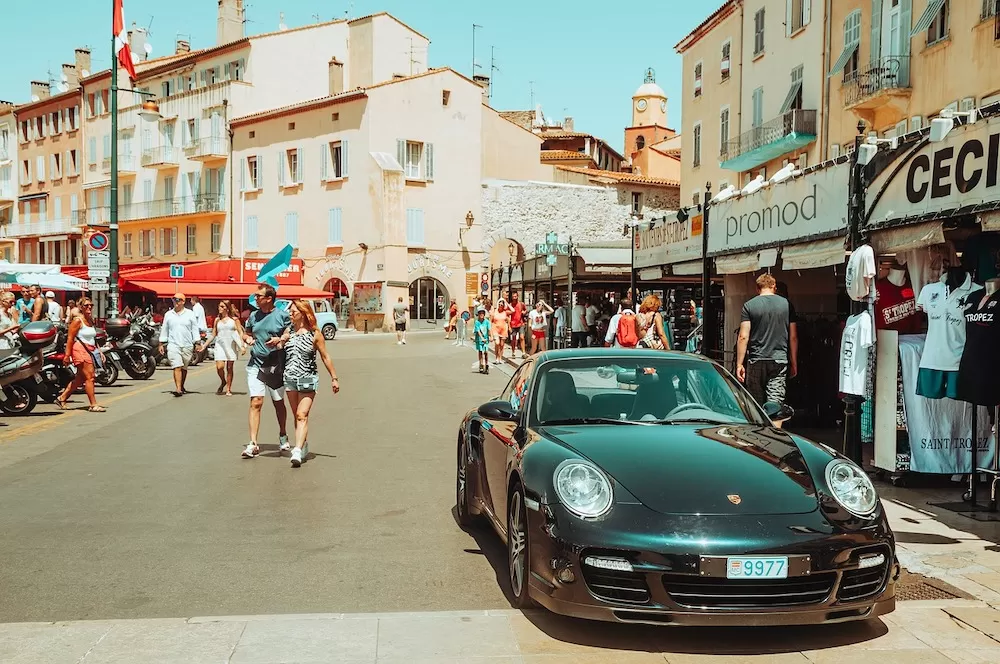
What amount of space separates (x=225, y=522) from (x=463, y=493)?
1741mm

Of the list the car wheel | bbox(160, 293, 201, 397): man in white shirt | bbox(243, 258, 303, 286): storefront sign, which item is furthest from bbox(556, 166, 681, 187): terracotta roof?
the car wheel

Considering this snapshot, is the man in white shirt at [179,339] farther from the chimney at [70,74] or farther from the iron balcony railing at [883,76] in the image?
the chimney at [70,74]

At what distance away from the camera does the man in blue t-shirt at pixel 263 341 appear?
9945 mm

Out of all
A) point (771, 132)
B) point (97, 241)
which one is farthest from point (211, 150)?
point (97, 241)

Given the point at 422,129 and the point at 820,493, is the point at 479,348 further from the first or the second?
the point at 422,129

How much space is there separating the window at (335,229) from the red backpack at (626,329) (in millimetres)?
37639

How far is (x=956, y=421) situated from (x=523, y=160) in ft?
170

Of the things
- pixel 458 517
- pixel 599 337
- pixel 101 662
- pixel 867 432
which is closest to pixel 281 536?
pixel 458 517

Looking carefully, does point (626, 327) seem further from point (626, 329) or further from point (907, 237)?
point (907, 237)

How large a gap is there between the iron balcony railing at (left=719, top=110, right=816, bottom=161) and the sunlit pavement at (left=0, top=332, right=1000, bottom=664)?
21.6 m

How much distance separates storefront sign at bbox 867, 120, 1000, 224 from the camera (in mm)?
6598

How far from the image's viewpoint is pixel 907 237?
755cm

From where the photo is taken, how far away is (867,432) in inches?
343

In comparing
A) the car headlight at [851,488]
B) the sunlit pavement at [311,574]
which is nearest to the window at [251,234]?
the sunlit pavement at [311,574]
